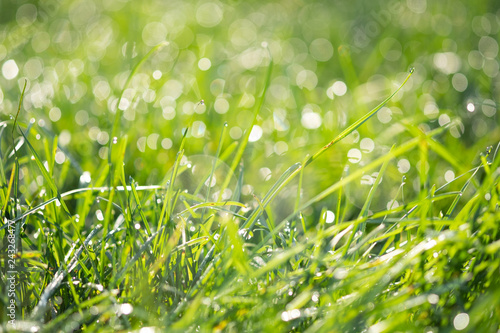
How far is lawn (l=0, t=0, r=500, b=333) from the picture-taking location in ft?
2.31

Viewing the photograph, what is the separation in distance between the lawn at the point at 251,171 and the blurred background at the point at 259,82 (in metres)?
0.01

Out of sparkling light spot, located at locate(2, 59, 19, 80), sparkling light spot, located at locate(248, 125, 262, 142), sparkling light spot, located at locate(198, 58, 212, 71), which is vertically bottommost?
sparkling light spot, located at locate(248, 125, 262, 142)

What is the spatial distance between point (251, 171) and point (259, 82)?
0.75 meters

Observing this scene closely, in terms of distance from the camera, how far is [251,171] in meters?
1.30

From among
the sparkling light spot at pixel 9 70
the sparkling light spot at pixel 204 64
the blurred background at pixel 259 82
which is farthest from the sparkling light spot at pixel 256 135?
the sparkling light spot at pixel 9 70

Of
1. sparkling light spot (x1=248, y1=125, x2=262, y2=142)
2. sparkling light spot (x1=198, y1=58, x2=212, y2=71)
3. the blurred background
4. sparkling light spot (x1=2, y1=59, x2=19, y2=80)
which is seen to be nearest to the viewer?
the blurred background

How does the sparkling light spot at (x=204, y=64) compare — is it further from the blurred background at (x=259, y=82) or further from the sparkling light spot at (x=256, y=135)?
the sparkling light spot at (x=256, y=135)

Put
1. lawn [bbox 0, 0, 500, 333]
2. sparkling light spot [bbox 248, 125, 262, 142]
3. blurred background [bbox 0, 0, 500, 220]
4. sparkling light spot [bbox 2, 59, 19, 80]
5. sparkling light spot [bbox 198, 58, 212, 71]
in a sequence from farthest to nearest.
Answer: sparkling light spot [bbox 198, 58, 212, 71] → sparkling light spot [bbox 2, 59, 19, 80] → sparkling light spot [bbox 248, 125, 262, 142] → blurred background [bbox 0, 0, 500, 220] → lawn [bbox 0, 0, 500, 333]

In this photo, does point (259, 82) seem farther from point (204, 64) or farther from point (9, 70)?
point (9, 70)

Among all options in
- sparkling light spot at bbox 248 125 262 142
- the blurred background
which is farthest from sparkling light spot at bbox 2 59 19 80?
sparkling light spot at bbox 248 125 262 142

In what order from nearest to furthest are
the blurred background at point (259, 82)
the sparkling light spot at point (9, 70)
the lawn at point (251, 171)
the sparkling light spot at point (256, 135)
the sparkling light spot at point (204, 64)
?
the lawn at point (251, 171)
the blurred background at point (259, 82)
the sparkling light spot at point (256, 135)
the sparkling light spot at point (9, 70)
the sparkling light spot at point (204, 64)

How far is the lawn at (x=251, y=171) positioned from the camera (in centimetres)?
70

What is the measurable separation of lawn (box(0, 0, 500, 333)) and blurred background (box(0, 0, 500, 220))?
0.03 ft

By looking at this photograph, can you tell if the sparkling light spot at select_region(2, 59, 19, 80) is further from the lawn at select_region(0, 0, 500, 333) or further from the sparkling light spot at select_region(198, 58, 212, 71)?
the sparkling light spot at select_region(198, 58, 212, 71)
